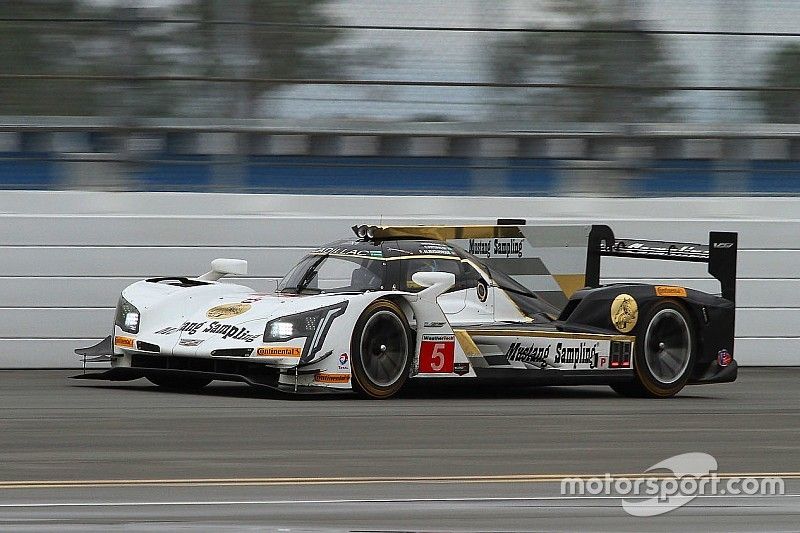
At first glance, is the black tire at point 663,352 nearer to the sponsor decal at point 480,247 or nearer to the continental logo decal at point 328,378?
the sponsor decal at point 480,247

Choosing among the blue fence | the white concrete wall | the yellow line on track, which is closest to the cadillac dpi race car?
the white concrete wall

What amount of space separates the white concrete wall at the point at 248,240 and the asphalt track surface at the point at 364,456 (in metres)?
1.33

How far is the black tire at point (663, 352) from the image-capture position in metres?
9.51

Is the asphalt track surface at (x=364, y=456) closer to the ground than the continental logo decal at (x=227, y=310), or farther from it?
closer to the ground

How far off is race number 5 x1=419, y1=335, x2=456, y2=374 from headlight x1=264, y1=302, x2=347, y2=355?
0.64 m

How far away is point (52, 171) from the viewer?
11.2 meters

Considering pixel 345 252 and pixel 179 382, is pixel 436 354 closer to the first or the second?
pixel 345 252

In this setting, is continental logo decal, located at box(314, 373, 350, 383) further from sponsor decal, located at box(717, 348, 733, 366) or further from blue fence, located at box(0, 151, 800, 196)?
blue fence, located at box(0, 151, 800, 196)

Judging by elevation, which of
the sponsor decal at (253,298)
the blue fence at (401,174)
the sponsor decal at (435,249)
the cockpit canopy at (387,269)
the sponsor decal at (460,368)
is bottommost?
the sponsor decal at (460,368)

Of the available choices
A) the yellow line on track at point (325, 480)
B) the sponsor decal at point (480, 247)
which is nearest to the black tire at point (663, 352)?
the sponsor decal at point (480, 247)

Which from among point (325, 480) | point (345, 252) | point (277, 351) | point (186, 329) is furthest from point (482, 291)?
point (325, 480)

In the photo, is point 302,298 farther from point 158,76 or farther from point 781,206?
point 781,206

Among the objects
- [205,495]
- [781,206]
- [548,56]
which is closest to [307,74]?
[548,56]

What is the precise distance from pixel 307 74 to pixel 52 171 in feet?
6.88
